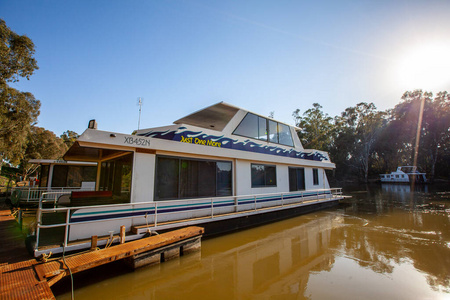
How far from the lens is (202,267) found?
4.72m

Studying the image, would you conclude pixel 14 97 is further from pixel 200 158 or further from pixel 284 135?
pixel 284 135

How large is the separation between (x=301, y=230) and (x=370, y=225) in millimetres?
3236

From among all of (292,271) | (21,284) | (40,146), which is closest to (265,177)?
(292,271)

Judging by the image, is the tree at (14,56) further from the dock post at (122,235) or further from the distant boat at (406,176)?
the distant boat at (406,176)

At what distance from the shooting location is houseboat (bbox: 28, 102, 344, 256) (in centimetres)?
477

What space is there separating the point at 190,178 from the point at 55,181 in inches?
414

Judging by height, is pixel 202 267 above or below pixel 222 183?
below

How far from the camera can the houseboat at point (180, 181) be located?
15.6 ft

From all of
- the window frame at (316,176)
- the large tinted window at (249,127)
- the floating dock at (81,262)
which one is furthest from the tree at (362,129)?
the floating dock at (81,262)

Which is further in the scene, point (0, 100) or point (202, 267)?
point (0, 100)

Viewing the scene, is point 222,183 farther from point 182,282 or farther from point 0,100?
point 0,100

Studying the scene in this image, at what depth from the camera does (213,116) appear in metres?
9.07

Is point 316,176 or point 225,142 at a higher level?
point 225,142

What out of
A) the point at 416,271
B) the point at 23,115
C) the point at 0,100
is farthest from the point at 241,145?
the point at 23,115
